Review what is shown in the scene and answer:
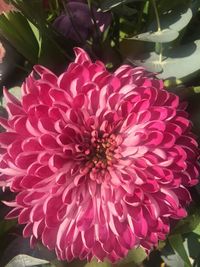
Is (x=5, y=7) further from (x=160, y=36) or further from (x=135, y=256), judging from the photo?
(x=135, y=256)

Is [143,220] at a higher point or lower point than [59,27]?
lower

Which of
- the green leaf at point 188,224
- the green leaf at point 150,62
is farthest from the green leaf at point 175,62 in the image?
the green leaf at point 188,224

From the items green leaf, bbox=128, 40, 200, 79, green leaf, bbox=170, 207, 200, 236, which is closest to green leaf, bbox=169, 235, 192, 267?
green leaf, bbox=170, 207, 200, 236

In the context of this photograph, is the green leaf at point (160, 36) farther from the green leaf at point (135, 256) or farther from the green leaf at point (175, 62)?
the green leaf at point (135, 256)

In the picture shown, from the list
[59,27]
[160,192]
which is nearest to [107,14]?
[59,27]

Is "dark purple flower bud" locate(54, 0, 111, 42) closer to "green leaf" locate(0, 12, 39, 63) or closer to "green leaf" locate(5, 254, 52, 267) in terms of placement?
"green leaf" locate(0, 12, 39, 63)

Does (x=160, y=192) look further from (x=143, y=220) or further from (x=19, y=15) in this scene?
(x=19, y=15)

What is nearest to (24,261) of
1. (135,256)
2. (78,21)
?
(135,256)
